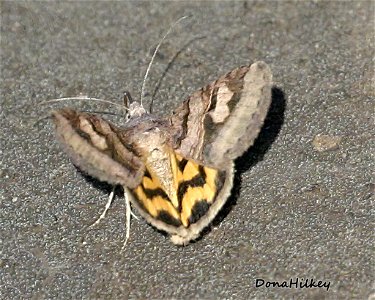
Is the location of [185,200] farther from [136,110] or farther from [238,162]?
[136,110]

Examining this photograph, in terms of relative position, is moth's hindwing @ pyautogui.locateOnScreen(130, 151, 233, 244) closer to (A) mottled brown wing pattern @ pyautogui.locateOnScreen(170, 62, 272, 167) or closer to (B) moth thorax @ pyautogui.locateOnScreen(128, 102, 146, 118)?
(A) mottled brown wing pattern @ pyautogui.locateOnScreen(170, 62, 272, 167)

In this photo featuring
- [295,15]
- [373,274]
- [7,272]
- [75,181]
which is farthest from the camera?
[295,15]

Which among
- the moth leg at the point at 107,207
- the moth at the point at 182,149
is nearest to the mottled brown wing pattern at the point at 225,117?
the moth at the point at 182,149

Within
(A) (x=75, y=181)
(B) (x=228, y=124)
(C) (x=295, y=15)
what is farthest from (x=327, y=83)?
(A) (x=75, y=181)

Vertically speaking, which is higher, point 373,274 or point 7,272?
point 7,272

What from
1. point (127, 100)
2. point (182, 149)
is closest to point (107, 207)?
point (182, 149)

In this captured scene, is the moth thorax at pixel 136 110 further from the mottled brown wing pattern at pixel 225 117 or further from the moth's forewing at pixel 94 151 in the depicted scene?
the moth's forewing at pixel 94 151

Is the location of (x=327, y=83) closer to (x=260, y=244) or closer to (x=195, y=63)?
(x=195, y=63)
